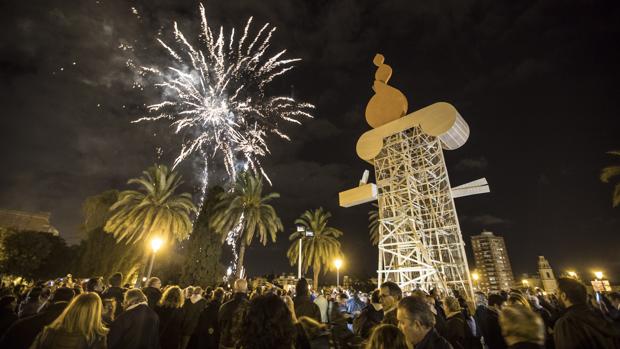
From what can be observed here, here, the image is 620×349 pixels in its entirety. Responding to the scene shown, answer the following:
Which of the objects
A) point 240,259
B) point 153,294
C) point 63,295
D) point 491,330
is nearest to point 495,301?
point 491,330

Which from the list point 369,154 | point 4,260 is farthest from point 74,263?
point 369,154

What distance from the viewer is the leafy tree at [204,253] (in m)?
30.2

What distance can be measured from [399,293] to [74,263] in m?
49.2

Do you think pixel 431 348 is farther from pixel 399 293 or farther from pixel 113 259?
pixel 113 259

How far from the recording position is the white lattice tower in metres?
21.2

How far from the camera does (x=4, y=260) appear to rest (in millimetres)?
34844

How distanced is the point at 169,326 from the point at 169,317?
0.23 metres

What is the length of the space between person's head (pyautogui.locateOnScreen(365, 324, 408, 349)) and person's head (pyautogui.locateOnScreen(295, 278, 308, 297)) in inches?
124

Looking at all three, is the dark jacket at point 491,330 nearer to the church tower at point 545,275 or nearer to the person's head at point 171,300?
the person's head at point 171,300

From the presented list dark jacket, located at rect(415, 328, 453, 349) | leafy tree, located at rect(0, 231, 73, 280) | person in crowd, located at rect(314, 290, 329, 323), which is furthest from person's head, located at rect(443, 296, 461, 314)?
leafy tree, located at rect(0, 231, 73, 280)

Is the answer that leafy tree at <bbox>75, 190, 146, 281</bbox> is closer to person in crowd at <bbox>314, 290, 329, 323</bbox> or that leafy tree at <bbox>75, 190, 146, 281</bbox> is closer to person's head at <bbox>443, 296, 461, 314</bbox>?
person in crowd at <bbox>314, 290, 329, 323</bbox>

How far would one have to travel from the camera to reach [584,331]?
3340 millimetres

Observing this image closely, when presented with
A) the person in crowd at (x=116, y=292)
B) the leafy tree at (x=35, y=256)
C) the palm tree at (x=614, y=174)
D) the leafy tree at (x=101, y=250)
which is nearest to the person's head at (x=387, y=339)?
the person in crowd at (x=116, y=292)

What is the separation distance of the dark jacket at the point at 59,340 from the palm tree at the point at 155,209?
24767mm
